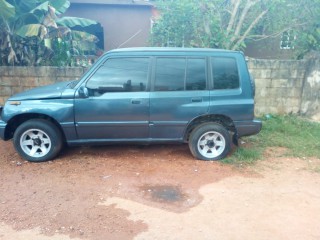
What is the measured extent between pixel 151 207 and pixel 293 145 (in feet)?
11.4

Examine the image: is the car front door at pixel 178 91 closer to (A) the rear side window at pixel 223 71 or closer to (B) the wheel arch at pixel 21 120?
(A) the rear side window at pixel 223 71

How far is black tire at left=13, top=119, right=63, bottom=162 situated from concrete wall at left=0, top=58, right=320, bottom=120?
8.53 ft

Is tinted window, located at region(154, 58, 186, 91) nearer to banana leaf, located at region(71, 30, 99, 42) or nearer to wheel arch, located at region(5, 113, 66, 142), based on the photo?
wheel arch, located at region(5, 113, 66, 142)

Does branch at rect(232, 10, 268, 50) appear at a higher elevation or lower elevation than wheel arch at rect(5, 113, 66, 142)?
higher

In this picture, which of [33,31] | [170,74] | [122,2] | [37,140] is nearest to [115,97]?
[170,74]

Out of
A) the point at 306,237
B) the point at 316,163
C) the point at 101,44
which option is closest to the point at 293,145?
the point at 316,163

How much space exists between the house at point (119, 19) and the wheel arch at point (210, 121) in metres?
7.69

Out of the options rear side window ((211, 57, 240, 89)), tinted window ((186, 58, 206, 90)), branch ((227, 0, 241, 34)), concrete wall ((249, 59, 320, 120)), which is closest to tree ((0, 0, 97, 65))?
tinted window ((186, 58, 206, 90))

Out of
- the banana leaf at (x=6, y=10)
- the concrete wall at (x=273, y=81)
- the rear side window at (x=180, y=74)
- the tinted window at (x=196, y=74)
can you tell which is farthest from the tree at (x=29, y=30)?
the tinted window at (x=196, y=74)

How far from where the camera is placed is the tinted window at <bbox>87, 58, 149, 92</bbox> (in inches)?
182

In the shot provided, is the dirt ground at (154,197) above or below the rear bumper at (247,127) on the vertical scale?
below

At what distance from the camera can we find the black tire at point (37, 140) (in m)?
4.67

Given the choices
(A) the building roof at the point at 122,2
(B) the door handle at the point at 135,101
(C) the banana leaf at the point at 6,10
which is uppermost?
(A) the building roof at the point at 122,2

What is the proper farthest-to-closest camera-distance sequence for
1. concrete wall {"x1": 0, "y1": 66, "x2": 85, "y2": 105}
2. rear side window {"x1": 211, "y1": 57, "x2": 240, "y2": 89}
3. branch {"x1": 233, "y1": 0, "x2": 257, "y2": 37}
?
1. branch {"x1": 233, "y1": 0, "x2": 257, "y2": 37}
2. concrete wall {"x1": 0, "y1": 66, "x2": 85, "y2": 105}
3. rear side window {"x1": 211, "y1": 57, "x2": 240, "y2": 89}
